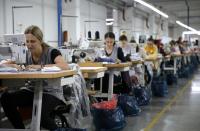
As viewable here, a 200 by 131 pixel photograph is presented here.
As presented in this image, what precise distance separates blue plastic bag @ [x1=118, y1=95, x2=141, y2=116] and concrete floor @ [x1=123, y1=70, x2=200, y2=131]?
14 centimetres

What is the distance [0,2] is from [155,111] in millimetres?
5878

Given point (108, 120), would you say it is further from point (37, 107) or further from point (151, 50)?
point (151, 50)

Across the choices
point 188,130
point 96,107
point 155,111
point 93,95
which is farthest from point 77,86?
point 155,111

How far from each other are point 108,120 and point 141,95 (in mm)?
1934

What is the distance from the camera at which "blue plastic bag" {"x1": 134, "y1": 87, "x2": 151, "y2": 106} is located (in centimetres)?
613

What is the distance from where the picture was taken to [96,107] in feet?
14.7

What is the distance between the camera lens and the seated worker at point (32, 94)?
128 inches

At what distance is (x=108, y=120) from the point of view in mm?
4402

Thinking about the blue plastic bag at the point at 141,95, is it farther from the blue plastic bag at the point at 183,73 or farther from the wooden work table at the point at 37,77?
the blue plastic bag at the point at 183,73

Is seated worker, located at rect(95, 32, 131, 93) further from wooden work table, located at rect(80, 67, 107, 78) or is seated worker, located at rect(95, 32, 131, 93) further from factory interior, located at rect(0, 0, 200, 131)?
wooden work table, located at rect(80, 67, 107, 78)

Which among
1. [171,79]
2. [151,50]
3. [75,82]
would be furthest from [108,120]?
[171,79]

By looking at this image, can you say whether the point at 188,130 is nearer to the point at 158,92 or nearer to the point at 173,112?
the point at 173,112

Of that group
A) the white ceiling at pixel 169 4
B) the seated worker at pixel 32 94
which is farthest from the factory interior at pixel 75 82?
the white ceiling at pixel 169 4

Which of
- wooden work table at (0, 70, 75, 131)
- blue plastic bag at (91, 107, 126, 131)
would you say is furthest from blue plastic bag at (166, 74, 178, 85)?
wooden work table at (0, 70, 75, 131)
